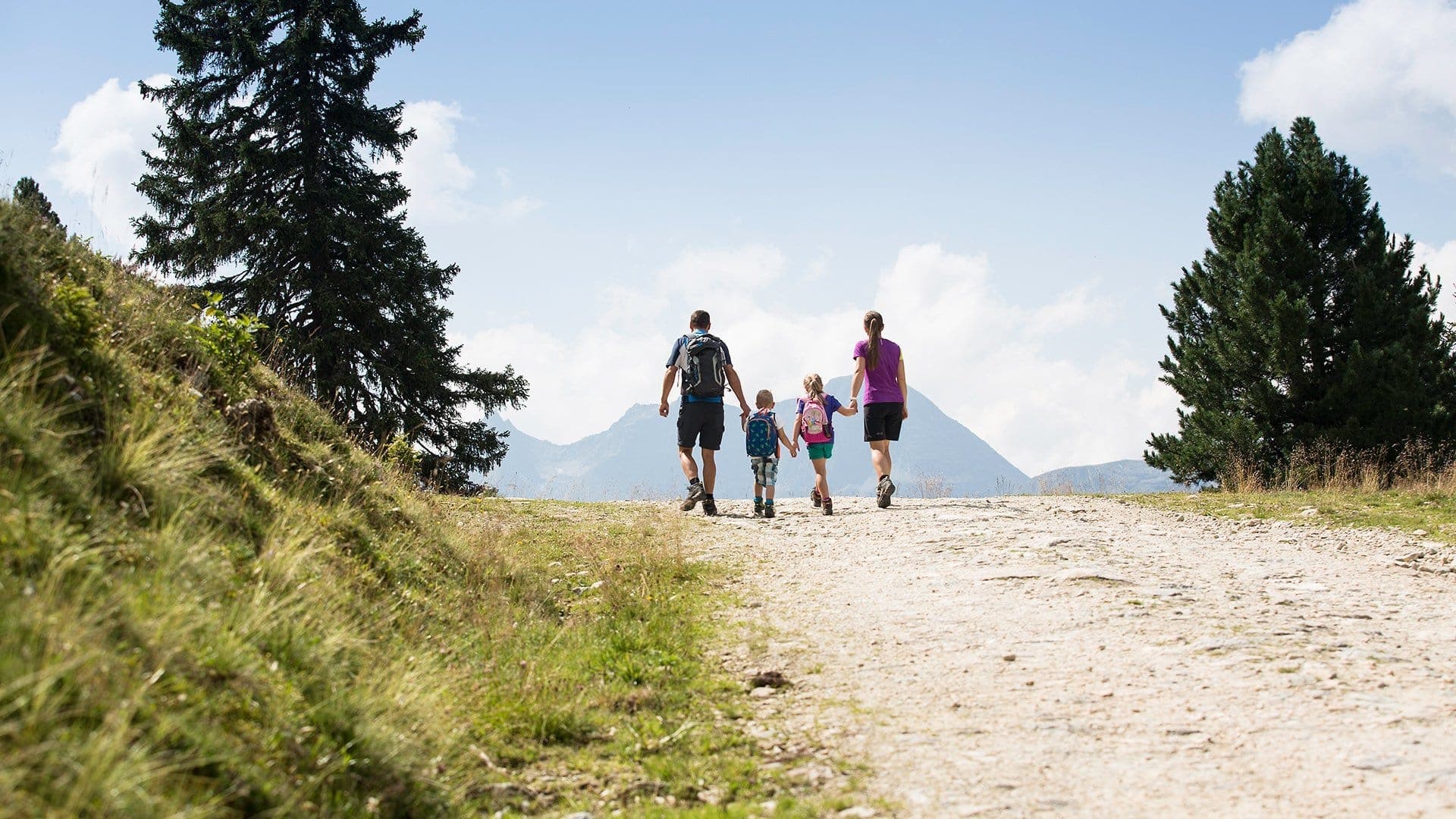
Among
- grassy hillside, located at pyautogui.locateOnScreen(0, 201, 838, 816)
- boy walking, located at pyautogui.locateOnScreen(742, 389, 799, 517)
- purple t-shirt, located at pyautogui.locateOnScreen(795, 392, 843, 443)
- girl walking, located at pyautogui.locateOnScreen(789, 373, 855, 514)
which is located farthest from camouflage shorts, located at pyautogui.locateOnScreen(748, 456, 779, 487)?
grassy hillside, located at pyautogui.locateOnScreen(0, 201, 838, 816)

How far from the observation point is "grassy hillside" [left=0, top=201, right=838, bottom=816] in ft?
9.15

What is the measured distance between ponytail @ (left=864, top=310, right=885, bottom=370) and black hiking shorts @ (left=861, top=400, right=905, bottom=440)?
57 centimetres

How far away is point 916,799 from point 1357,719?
6.59 ft

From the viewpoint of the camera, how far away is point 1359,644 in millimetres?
4922

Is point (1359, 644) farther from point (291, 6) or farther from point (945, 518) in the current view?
point (291, 6)

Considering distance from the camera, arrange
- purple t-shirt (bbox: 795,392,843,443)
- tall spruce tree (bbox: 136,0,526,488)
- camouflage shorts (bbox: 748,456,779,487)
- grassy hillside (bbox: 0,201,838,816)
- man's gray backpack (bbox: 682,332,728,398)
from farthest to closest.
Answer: tall spruce tree (bbox: 136,0,526,488) < purple t-shirt (bbox: 795,392,843,443) < camouflage shorts (bbox: 748,456,779,487) < man's gray backpack (bbox: 682,332,728,398) < grassy hillside (bbox: 0,201,838,816)

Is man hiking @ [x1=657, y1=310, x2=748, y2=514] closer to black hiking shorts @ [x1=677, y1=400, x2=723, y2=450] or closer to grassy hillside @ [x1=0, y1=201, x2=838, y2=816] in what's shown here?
black hiking shorts @ [x1=677, y1=400, x2=723, y2=450]

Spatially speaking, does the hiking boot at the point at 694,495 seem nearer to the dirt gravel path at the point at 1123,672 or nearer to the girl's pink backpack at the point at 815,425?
the girl's pink backpack at the point at 815,425

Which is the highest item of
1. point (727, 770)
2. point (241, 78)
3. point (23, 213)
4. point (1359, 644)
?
point (241, 78)

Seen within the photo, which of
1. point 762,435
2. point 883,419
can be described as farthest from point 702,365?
point 883,419

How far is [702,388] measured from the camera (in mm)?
11930

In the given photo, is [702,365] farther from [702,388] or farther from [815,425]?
[815,425]

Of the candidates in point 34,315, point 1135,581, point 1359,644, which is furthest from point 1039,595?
point 34,315

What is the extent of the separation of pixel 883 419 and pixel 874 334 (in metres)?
1.18
